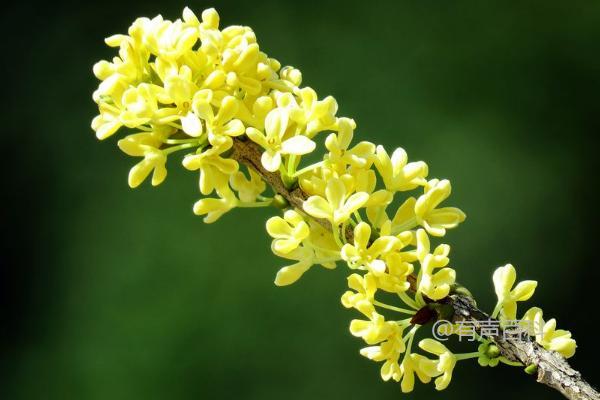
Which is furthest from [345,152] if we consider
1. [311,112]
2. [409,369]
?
[409,369]

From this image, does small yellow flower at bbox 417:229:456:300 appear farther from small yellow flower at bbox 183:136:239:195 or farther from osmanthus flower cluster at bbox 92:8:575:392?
small yellow flower at bbox 183:136:239:195

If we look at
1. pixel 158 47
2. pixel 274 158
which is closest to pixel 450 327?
pixel 274 158

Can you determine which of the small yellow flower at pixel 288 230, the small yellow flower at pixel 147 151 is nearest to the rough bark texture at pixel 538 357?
the small yellow flower at pixel 288 230

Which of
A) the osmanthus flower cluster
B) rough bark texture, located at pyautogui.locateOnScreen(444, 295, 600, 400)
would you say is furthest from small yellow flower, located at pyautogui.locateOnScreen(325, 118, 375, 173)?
rough bark texture, located at pyautogui.locateOnScreen(444, 295, 600, 400)

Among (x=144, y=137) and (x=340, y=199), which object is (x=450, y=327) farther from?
(x=144, y=137)

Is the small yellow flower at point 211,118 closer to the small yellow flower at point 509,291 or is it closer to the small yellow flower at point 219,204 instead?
the small yellow flower at point 219,204

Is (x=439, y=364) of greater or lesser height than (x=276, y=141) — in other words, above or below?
below

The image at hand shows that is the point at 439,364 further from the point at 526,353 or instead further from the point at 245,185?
the point at 245,185
